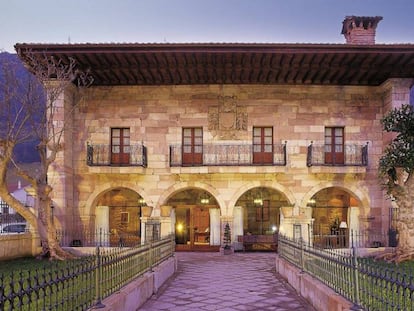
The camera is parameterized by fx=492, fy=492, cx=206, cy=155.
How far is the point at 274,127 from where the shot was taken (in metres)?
18.8

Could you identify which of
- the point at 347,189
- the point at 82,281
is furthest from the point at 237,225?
the point at 82,281

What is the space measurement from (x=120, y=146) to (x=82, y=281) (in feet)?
44.1

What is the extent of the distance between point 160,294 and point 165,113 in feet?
33.6

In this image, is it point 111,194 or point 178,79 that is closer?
point 178,79

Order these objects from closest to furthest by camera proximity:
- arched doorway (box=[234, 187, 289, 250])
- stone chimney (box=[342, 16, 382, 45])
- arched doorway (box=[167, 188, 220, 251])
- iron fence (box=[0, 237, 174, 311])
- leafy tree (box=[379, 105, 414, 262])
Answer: iron fence (box=[0, 237, 174, 311])
leafy tree (box=[379, 105, 414, 262])
stone chimney (box=[342, 16, 382, 45])
arched doorway (box=[167, 188, 220, 251])
arched doorway (box=[234, 187, 289, 250])

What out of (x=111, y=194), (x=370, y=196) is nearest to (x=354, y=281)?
(x=370, y=196)

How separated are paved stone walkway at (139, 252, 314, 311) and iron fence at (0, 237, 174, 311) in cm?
82

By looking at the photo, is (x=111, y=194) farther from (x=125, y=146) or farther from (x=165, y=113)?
(x=165, y=113)

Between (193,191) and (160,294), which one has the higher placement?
(193,191)

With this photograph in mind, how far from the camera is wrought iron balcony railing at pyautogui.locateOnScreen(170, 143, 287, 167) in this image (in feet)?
60.6

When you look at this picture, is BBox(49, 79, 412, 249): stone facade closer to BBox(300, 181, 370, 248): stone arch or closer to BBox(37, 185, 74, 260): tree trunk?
BBox(300, 181, 370, 248): stone arch

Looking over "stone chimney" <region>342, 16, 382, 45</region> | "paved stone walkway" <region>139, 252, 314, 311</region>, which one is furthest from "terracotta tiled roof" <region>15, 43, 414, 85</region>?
"paved stone walkway" <region>139, 252, 314, 311</region>

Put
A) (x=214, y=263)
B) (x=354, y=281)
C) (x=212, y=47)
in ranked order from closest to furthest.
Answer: (x=354, y=281), (x=214, y=263), (x=212, y=47)

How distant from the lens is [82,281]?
589 cm
